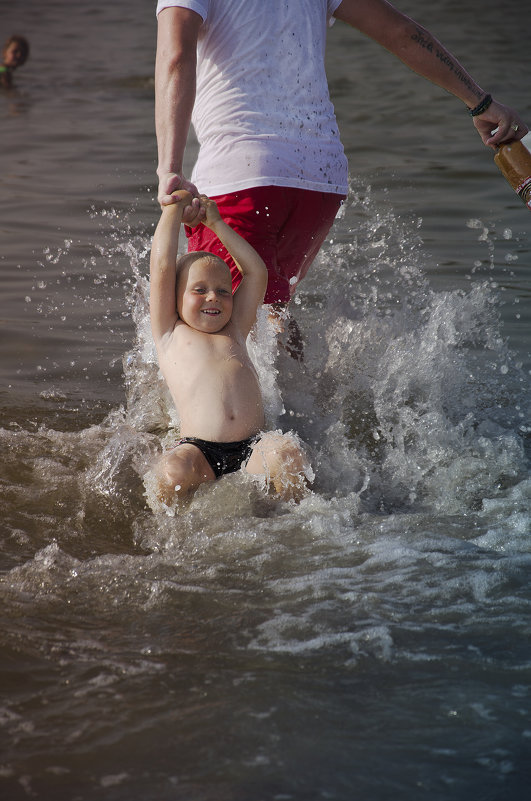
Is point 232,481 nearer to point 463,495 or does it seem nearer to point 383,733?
point 463,495

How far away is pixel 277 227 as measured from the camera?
12.1ft

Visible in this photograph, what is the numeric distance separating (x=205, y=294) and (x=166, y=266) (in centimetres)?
18

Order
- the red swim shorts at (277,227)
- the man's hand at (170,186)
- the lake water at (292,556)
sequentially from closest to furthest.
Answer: the lake water at (292,556) → the man's hand at (170,186) → the red swim shorts at (277,227)

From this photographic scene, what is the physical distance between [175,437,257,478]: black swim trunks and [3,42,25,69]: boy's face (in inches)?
516

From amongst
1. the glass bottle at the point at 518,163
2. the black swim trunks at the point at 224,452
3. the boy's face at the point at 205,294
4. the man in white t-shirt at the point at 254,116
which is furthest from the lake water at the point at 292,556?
the glass bottle at the point at 518,163

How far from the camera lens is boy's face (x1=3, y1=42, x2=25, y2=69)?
14938mm

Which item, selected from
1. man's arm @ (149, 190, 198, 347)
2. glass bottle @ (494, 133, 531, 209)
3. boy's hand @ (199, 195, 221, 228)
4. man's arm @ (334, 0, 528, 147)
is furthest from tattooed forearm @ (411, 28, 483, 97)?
man's arm @ (149, 190, 198, 347)

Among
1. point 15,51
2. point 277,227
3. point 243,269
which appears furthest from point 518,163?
point 15,51

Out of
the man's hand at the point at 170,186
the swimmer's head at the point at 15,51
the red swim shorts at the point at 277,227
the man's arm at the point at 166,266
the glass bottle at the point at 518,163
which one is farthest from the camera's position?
the swimmer's head at the point at 15,51

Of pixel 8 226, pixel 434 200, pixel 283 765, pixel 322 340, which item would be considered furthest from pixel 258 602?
pixel 434 200

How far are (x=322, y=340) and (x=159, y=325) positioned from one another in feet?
3.72

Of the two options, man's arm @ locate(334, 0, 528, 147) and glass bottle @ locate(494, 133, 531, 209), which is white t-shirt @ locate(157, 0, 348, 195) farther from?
glass bottle @ locate(494, 133, 531, 209)

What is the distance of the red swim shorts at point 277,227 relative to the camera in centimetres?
359

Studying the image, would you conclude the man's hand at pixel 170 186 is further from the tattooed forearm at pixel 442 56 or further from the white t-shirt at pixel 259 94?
the tattooed forearm at pixel 442 56
